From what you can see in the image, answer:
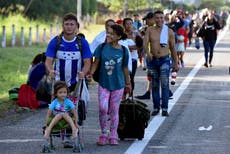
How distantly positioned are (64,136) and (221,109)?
5.65 m

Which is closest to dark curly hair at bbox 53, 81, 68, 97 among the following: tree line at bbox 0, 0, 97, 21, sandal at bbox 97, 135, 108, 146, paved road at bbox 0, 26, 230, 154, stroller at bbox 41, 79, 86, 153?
stroller at bbox 41, 79, 86, 153

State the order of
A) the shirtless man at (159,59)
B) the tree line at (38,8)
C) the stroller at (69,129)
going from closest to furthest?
the stroller at (69,129)
the shirtless man at (159,59)
the tree line at (38,8)

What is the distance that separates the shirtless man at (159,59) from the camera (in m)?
14.4

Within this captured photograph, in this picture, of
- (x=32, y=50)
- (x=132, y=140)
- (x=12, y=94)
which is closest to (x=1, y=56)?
(x=32, y=50)

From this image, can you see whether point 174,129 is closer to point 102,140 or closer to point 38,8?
point 102,140

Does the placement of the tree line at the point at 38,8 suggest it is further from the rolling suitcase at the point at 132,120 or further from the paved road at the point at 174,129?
the rolling suitcase at the point at 132,120

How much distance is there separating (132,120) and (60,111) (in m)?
1.58

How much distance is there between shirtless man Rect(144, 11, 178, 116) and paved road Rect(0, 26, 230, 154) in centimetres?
40

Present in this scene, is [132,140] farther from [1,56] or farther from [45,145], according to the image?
[1,56]

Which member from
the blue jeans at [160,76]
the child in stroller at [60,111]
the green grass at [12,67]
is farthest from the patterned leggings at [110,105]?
the green grass at [12,67]

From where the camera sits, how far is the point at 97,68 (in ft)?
37.6

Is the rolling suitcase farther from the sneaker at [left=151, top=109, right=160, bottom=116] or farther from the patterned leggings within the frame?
the sneaker at [left=151, top=109, right=160, bottom=116]

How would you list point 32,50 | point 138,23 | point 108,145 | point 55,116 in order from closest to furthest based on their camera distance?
point 55,116 → point 108,145 → point 138,23 → point 32,50

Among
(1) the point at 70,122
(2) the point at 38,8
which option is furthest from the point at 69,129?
(2) the point at 38,8
